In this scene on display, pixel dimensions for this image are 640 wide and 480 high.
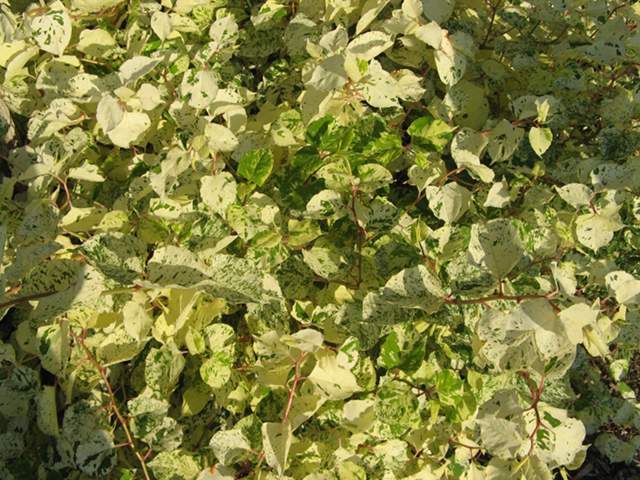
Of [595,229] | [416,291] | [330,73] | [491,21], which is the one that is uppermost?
[330,73]

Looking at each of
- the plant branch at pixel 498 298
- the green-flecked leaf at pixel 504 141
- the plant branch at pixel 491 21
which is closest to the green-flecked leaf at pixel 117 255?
the plant branch at pixel 498 298

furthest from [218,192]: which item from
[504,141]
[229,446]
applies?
[504,141]

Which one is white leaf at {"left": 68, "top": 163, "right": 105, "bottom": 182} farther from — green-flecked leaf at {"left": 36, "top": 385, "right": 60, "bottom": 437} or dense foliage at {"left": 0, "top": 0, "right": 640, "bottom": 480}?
green-flecked leaf at {"left": 36, "top": 385, "right": 60, "bottom": 437}

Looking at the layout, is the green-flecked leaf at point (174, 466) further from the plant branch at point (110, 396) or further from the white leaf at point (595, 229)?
the white leaf at point (595, 229)

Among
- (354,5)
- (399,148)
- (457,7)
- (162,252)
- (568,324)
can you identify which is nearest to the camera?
(568,324)

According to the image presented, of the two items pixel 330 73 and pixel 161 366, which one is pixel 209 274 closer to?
pixel 161 366

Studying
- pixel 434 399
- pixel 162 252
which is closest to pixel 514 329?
pixel 434 399

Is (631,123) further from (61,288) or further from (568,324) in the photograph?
(61,288)

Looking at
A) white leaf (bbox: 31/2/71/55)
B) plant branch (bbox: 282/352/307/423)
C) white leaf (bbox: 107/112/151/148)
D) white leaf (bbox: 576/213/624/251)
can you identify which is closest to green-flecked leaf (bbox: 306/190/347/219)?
plant branch (bbox: 282/352/307/423)
